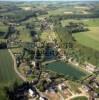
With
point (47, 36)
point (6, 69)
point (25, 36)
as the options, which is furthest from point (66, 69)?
point (25, 36)

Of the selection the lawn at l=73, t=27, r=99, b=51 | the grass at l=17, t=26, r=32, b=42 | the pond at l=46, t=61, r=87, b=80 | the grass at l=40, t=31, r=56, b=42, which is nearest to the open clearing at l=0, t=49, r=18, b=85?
the pond at l=46, t=61, r=87, b=80

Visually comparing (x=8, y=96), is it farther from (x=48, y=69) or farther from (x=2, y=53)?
(x=2, y=53)

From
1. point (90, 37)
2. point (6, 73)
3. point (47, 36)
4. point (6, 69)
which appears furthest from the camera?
point (47, 36)

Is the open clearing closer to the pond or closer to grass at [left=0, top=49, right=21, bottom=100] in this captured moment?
grass at [left=0, top=49, right=21, bottom=100]

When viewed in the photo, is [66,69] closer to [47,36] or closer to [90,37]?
[90,37]

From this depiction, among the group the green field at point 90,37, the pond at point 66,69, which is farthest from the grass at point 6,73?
the green field at point 90,37

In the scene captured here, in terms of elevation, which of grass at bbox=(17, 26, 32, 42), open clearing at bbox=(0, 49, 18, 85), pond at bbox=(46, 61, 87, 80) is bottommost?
grass at bbox=(17, 26, 32, 42)
